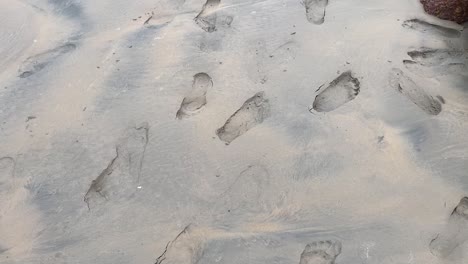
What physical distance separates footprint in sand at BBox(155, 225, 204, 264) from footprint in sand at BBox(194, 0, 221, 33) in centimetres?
116

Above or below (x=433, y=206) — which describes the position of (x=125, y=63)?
above

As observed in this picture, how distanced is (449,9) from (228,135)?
A: 1311mm

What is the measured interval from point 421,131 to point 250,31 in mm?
1009

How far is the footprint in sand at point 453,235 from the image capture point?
6.25ft

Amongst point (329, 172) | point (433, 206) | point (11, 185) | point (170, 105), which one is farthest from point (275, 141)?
point (11, 185)

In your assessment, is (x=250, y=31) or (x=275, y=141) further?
(x=250, y=31)

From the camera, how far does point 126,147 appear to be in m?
→ 2.30

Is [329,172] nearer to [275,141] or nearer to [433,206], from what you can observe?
[275,141]

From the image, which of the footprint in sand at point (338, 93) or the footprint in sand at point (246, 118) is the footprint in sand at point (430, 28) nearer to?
the footprint in sand at point (338, 93)

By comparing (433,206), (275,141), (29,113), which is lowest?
(433,206)

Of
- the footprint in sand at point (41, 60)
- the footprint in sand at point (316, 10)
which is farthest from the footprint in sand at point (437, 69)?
the footprint in sand at point (41, 60)

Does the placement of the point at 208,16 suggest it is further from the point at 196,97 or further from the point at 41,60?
the point at 41,60

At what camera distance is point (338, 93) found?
2.39 metres

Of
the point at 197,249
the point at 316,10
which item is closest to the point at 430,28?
the point at 316,10
